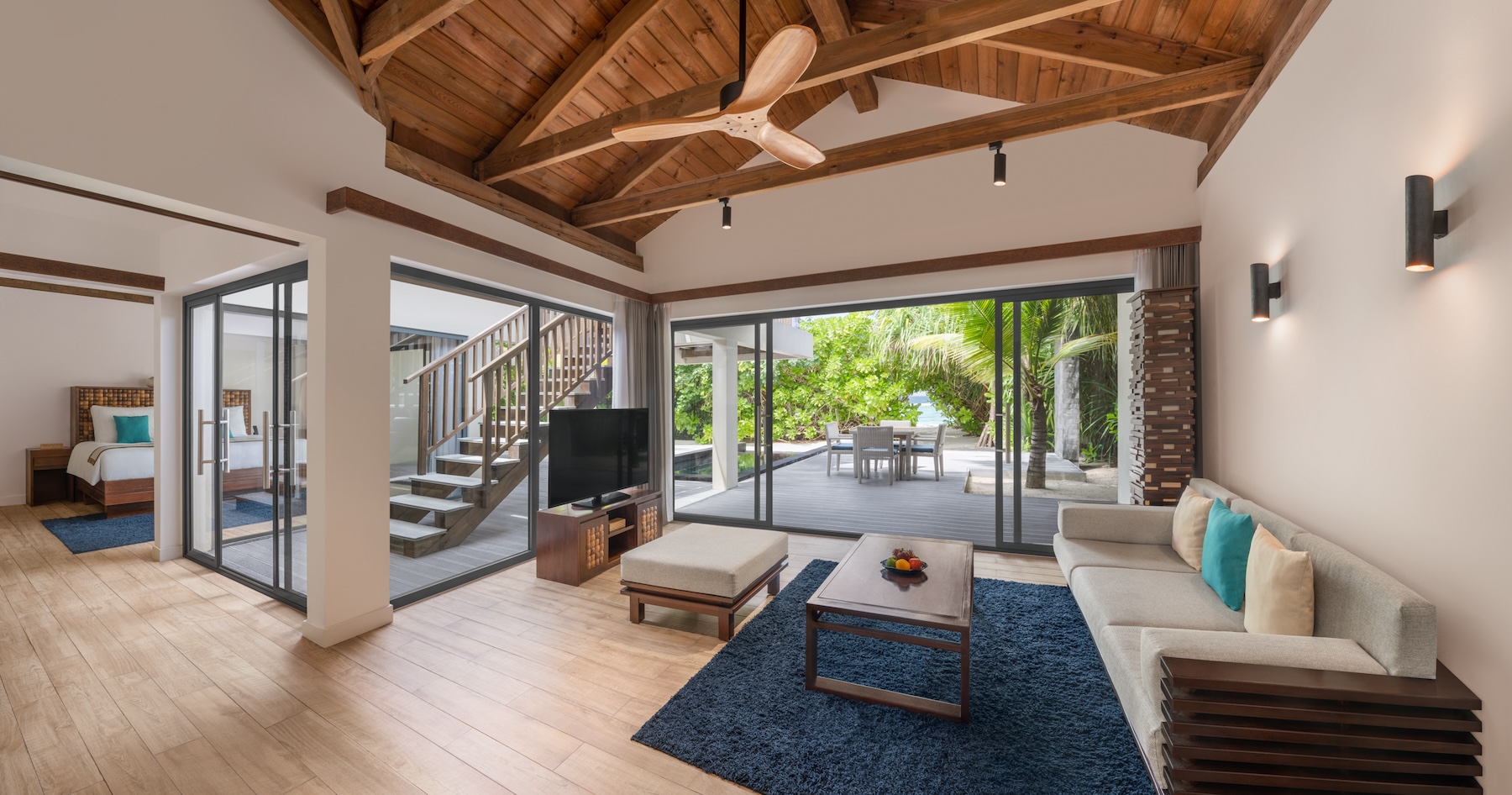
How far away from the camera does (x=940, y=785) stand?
192 centimetres

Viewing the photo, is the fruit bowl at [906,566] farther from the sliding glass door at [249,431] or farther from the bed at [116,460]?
the bed at [116,460]

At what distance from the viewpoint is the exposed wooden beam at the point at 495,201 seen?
3.51 meters

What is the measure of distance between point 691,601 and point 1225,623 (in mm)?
2421

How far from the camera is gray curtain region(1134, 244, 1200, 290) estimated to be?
4.03 m

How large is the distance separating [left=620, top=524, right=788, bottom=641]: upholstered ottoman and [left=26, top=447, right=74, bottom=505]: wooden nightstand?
26.3 feet

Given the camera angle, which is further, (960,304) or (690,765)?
(960,304)

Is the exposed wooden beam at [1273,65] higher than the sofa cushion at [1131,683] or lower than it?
Result: higher

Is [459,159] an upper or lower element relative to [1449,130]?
upper

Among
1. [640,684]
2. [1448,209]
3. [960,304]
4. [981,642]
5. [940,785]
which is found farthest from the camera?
[960,304]

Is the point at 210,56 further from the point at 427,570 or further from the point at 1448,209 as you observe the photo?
the point at 1448,209

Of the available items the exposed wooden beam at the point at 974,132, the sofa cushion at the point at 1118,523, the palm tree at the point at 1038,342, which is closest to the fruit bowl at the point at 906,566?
the sofa cushion at the point at 1118,523

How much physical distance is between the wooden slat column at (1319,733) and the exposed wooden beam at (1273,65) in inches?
103

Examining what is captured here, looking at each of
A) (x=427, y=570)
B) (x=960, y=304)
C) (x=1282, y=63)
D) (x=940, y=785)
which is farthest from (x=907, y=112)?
(x=427, y=570)

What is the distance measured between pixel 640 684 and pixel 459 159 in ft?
11.8
